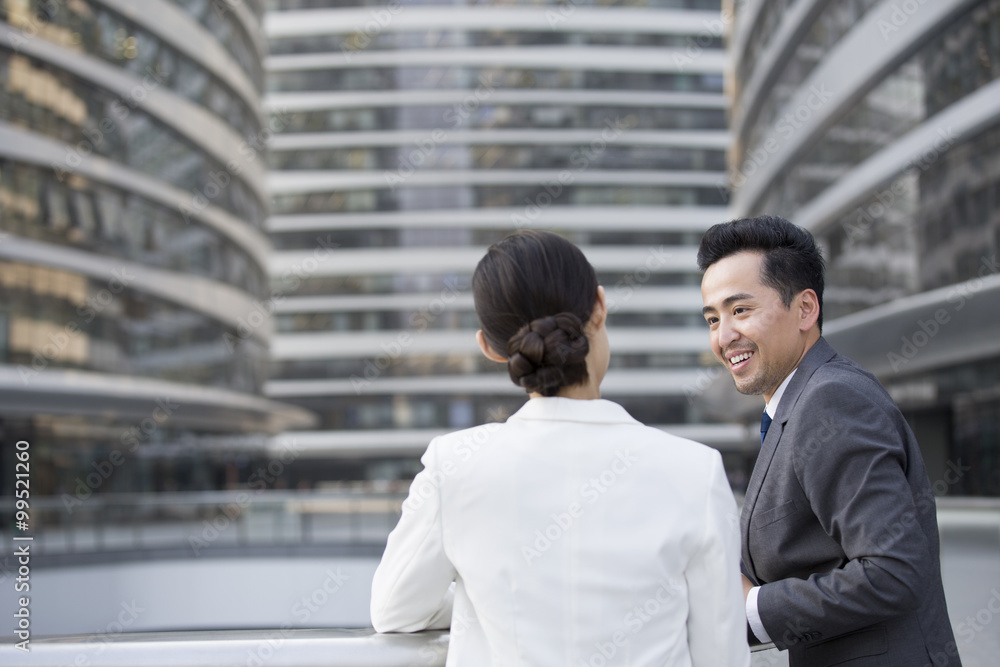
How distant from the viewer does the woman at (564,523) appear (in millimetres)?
1521

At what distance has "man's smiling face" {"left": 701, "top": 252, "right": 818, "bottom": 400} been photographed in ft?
6.98

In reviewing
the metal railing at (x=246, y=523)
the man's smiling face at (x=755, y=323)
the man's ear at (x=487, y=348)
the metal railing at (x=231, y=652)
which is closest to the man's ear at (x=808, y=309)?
the man's smiling face at (x=755, y=323)

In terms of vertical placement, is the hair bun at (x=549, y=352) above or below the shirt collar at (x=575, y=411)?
above

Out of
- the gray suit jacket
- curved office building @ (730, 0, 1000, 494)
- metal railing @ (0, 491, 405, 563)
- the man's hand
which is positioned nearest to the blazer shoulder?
the gray suit jacket

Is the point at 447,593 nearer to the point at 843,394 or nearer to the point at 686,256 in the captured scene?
the point at 843,394

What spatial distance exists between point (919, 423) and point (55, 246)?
66.1 ft

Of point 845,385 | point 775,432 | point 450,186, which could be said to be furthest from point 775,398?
point 450,186

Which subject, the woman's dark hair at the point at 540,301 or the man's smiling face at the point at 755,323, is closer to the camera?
the woman's dark hair at the point at 540,301

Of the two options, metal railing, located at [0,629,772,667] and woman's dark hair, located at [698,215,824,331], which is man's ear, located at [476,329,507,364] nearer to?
metal railing, located at [0,629,772,667]

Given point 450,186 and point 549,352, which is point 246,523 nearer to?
point 549,352

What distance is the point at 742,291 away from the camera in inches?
84.4

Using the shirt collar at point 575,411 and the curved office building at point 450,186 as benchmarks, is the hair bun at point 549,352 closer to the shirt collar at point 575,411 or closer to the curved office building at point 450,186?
the shirt collar at point 575,411

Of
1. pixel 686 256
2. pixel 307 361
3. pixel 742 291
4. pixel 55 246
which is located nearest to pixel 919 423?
pixel 742 291

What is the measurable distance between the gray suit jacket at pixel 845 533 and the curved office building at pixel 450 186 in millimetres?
44902
